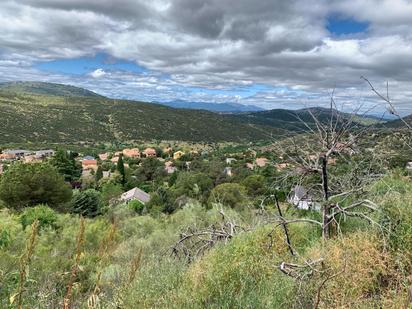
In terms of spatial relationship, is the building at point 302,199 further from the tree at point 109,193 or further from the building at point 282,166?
the tree at point 109,193

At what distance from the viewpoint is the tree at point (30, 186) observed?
24984 millimetres

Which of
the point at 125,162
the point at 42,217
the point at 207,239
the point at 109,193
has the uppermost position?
the point at 207,239

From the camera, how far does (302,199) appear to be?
586cm

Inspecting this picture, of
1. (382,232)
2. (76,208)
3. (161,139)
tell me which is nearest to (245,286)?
(382,232)

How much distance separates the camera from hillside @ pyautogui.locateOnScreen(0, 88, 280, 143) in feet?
383

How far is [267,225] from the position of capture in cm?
603

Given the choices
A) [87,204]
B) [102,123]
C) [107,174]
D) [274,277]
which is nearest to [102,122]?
[102,123]

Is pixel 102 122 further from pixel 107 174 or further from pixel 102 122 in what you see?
pixel 107 174

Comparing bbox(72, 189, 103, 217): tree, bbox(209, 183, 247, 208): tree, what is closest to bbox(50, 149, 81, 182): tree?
bbox(72, 189, 103, 217): tree

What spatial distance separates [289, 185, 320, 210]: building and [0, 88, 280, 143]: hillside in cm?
11399

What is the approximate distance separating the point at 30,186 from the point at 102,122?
387 ft

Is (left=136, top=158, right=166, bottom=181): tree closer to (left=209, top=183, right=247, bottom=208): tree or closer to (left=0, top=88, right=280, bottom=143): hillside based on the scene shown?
(left=209, top=183, right=247, bottom=208): tree

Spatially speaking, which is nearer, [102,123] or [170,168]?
[170,168]

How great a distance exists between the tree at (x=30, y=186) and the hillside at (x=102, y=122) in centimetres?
9015
